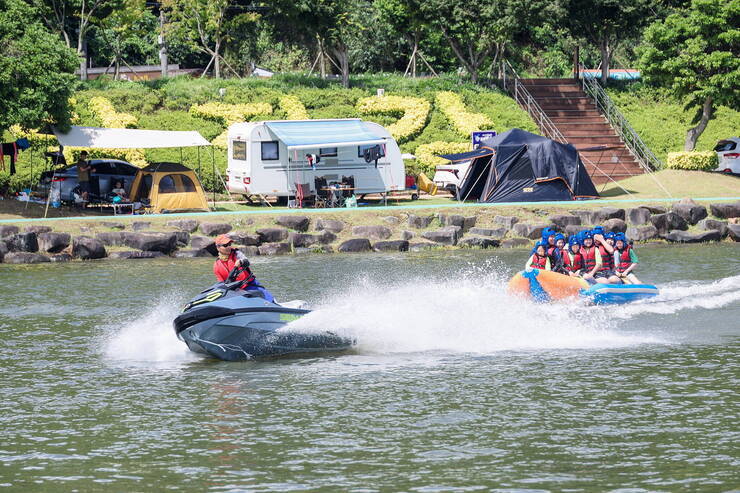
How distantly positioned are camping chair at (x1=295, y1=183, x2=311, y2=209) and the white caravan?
5.7 inches

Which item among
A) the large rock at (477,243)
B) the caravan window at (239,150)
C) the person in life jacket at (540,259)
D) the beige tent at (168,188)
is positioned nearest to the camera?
the person in life jacket at (540,259)

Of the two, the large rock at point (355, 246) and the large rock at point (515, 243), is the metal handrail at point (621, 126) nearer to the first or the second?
the large rock at point (515, 243)

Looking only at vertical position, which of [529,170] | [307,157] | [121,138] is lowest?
[529,170]

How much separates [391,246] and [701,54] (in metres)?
17.3

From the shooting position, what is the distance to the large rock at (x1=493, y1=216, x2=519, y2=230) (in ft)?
110

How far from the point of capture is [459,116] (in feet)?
154

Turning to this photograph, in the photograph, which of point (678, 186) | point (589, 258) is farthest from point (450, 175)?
point (589, 258)

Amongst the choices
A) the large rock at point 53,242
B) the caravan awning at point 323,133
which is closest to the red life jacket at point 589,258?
the caravan awning at point 323,133

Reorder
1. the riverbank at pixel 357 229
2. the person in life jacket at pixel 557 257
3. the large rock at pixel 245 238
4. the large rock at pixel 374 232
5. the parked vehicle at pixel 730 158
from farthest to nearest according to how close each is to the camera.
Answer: the parked vehicle at pixel 730 158, the large rock at pixel 374 232, the large rock at pixel 245 238, the riverbank at pixel 357 229, the person in life jacket at pixel 557 257

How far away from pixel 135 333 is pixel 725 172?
1223 inches

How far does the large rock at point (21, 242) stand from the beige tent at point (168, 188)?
5510 millimetres

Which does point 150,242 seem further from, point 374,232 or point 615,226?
point 615,226

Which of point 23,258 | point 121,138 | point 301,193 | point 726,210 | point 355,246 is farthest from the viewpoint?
point 301,193

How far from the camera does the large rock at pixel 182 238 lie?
103 ft
